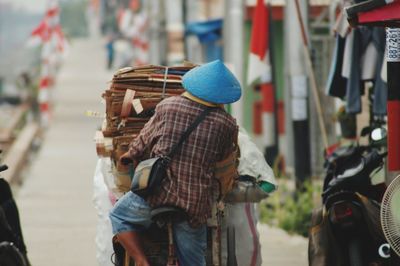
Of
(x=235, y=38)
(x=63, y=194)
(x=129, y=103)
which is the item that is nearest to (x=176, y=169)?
(x=129, y=103)

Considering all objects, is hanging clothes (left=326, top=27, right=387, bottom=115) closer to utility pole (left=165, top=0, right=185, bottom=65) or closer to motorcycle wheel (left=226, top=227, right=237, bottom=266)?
motorcycle wheel (left=226, top=227, right=237, bottom=266)

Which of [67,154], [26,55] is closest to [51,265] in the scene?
[67,154]

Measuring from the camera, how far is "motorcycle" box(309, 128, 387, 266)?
8.43 m

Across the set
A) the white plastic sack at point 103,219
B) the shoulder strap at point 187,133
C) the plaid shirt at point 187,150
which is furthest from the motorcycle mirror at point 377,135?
the white plastic sack at point 103,219

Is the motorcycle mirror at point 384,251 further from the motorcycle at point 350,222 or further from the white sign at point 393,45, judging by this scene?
the white sign at point 393,45

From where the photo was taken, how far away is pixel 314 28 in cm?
1830

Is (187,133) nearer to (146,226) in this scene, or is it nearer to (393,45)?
(146,226)

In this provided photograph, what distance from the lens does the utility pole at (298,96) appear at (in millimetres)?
15070

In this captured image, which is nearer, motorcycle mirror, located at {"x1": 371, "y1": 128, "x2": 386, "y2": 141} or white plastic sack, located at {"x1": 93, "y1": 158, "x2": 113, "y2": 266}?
white plastic sack, located at {"x1": 93, "y1": 158, "x2": 113, "y2": 266}

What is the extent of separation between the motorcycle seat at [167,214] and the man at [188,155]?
0.10 ft

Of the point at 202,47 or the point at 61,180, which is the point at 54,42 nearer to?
the point at 202,47

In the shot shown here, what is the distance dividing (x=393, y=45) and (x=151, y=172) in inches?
84.3

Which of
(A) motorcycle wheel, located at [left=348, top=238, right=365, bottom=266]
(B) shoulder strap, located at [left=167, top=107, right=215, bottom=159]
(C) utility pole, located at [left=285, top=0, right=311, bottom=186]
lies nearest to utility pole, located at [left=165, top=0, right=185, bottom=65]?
(C) utility pole, located at [left=285, top=0, right=311, bottom=186]

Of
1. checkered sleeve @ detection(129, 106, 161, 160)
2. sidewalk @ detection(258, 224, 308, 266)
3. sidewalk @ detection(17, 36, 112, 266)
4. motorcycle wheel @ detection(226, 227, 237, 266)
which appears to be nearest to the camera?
checkered sleeve @ detection(129, 106, 161, 160)
